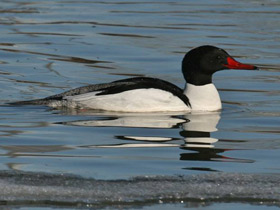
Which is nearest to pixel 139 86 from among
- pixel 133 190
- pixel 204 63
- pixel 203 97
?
pixel 203 97

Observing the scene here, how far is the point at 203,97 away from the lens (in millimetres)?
12055

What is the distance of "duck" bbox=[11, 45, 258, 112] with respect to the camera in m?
11.7

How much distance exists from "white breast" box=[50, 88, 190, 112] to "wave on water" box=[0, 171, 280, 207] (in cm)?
378

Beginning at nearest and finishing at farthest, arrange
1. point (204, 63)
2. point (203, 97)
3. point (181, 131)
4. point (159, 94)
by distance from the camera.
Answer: point (181, 131)
point (159, 94)
point (203, 97)
point (204, 63)

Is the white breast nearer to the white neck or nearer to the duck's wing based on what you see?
the duck's wing

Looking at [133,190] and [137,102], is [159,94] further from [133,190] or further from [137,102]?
[133,190]

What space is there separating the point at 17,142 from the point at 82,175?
66.8 inches

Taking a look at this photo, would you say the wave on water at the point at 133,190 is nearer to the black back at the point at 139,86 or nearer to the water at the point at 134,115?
the water at the point at 134,115

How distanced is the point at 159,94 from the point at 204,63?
90 centimetres

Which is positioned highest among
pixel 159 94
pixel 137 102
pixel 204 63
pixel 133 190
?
pixel 204 63

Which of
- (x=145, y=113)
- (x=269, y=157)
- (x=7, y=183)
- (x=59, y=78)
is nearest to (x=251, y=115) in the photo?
(x=145, y=113)

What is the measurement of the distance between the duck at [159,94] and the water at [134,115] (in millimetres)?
183

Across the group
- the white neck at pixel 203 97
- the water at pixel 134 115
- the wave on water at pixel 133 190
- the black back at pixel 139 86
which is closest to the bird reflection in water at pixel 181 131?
the water at pixel 134 115

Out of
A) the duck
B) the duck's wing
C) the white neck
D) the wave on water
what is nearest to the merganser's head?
the duck
